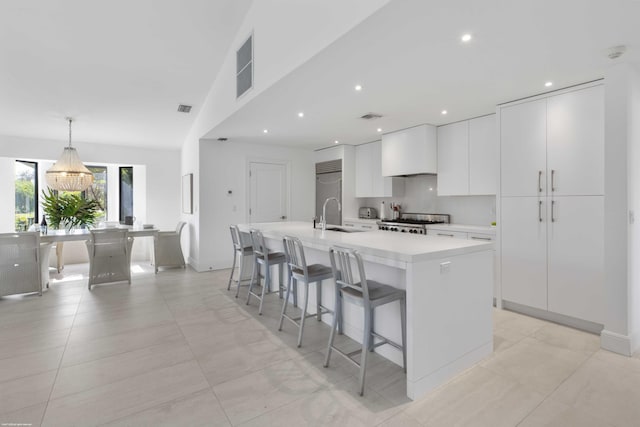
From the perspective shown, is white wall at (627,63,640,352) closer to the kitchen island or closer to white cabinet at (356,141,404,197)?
the kitchen island

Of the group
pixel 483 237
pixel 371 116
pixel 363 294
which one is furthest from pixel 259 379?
pixel 371 116

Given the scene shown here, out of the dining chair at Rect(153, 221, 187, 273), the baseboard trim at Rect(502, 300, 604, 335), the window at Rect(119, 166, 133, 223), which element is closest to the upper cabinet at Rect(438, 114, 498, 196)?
the baseboard trim at Rect(502, 300, 604, 335)

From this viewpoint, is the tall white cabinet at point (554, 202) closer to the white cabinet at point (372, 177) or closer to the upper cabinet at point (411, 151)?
the upper cabinet at point (411, 151)

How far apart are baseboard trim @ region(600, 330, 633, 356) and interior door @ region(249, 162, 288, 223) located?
5046 mm

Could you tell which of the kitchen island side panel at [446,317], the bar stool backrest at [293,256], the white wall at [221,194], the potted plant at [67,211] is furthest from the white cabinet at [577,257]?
the potted plant at [67,211]

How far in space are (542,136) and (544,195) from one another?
61cm

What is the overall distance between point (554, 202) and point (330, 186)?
3.94 metres

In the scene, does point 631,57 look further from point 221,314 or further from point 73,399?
point 73,399

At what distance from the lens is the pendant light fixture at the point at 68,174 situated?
484 cm

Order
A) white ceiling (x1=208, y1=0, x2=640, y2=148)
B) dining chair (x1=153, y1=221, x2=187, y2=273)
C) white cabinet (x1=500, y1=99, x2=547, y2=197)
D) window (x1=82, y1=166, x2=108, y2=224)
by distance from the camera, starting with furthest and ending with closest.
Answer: window (x1=82, y1=166, x2=108, y2=224) → dining chair (x1=153, y1=221, x2=187, y2=273) → white cabinet (x1=500, y1=99, x2=547, y2=197) → white ceiling (x1=208, y1=0, x2=640, y2=148)

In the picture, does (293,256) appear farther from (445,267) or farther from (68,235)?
(68,235)

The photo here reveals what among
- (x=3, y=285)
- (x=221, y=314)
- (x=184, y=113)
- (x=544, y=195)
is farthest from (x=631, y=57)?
(x=3, y=285)

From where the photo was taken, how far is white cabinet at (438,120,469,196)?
4.31m

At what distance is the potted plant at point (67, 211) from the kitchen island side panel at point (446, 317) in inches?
261
